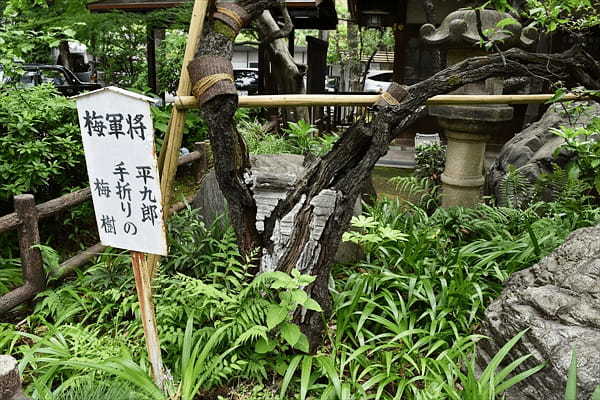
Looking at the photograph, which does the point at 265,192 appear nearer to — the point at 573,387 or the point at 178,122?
the point at 178,122

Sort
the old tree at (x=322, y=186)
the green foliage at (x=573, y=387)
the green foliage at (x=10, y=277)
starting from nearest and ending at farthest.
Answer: the green foliage at (x=573, y=387) → the old tree at (x=322, y=186) → the green foliage at (x=10, y=277)

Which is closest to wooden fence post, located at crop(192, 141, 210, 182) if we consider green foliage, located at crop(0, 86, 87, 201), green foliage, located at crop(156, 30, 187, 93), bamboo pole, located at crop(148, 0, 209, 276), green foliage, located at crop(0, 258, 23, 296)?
green foliage, located at crop(0, 86, 87, 201)

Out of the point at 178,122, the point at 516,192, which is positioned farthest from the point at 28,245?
the point at 516,192

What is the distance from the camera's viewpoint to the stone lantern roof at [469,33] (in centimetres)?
425

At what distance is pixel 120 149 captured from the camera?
233cm

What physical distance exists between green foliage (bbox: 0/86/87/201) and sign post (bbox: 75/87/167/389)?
2.07 meters

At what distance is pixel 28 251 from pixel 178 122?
5.40 feet

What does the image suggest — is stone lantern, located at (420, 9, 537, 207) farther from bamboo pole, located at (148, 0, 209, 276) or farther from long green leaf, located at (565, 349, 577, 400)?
long green leaf, located at (565, 349, 577, 400)

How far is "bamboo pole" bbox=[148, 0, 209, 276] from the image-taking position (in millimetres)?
2723

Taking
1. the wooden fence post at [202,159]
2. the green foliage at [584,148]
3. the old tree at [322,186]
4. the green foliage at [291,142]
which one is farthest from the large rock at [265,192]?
the green foliage at [584,148]

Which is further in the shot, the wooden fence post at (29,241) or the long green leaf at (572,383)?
the wooden fence post at (29,241)

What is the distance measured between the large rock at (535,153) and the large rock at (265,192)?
6.69ft

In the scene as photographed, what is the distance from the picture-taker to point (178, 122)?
112 inches

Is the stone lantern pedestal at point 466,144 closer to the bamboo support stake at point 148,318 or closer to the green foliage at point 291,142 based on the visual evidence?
the green foliage at point 291,142
